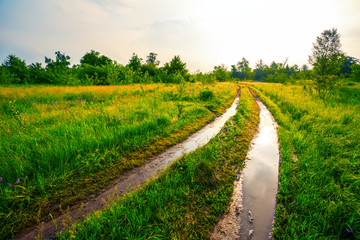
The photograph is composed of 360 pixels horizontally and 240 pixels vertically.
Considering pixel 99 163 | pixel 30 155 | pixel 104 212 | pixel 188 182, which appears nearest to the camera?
pixel 104 212

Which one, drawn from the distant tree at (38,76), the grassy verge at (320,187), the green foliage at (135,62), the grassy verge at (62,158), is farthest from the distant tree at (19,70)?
the grassy verge at (320,187)

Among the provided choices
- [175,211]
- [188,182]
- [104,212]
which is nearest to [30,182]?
[104,212]

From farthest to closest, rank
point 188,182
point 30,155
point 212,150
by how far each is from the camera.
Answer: point 212,150
point 30,155
point 188,182

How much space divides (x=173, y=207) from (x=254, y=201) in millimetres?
1745

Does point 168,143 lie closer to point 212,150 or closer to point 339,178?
point 212,150

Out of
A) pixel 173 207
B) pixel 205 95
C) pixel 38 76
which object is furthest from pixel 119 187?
pixel 38 76

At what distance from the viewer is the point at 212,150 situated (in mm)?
4164

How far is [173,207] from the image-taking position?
2295mm

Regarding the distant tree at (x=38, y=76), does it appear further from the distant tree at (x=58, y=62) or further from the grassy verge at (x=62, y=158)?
the grassy verge at (x=62, y=158)

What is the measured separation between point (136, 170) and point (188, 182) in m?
1.43

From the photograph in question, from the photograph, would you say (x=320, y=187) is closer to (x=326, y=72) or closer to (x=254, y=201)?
(x=254, y=201)

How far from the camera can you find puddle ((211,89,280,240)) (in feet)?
6.97

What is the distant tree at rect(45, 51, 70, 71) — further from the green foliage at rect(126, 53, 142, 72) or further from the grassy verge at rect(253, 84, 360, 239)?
the grassy verge at rect(253, 84, 360, 239)

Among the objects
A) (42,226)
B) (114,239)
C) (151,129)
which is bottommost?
(114,239)
